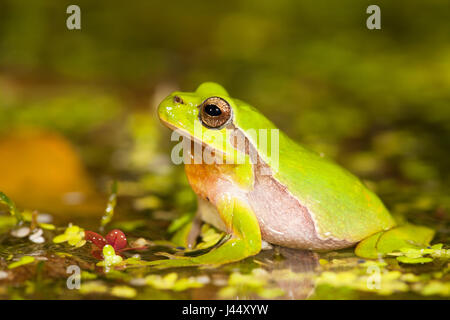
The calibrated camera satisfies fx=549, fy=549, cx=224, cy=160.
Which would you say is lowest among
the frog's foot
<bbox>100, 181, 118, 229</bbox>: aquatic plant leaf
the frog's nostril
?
the frog's foot

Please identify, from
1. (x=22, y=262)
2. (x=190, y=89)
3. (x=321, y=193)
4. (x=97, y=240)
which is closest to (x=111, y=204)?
(x=97, y=240)

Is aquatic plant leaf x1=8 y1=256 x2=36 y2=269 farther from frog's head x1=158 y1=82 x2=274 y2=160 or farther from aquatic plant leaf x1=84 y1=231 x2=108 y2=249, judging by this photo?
frog's head x1=158 y1=82 x2=274 y2=160

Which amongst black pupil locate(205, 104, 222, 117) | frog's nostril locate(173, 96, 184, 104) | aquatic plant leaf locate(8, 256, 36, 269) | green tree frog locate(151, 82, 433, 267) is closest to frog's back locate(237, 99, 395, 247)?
green tree frog locate(151, 82, 433, 267)

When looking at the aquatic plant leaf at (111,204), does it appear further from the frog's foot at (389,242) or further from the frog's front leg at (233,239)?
the frog's foot at (389,242)

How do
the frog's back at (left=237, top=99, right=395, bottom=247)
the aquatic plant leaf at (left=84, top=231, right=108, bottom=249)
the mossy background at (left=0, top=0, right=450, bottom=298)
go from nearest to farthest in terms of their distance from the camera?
the frog's back at (left=237, top=99, right=395, bottom=247), the aquatic plant leaf at (left=84, top=231, right=108, bottom=249), the mossy background at (left=0, top=0, right=450, bottom=298)

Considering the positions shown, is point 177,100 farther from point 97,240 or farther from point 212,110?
point 97,240
